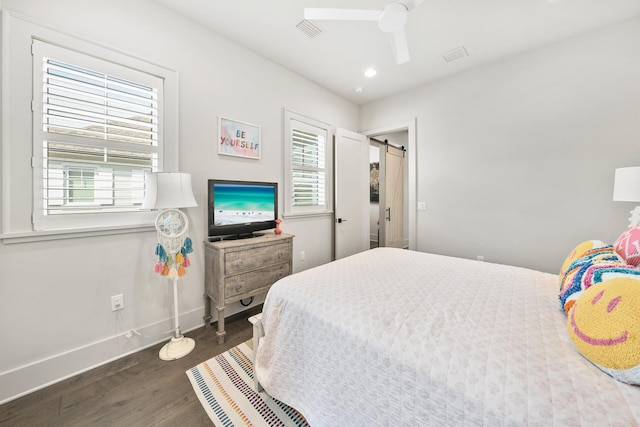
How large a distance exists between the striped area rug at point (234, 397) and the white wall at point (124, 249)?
697 millimetres

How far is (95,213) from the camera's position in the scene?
70.2 inches

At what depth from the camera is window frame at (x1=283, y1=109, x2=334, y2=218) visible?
120 inches

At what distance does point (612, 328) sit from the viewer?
729 millimetres

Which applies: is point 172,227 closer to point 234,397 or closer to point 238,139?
point 238,139

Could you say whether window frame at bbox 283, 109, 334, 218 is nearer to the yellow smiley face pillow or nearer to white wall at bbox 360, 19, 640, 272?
white wall at bbox 360, 19, 640, 272

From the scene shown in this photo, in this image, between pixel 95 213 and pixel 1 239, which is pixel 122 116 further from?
pixel 1 239

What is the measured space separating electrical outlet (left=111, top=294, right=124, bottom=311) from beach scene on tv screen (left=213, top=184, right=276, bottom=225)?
893 millimetres

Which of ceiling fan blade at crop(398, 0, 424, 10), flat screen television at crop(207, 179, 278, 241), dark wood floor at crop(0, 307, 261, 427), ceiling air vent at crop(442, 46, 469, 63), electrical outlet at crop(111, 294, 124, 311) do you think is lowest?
dark wood floor at crop(0, 307, 261, 427)

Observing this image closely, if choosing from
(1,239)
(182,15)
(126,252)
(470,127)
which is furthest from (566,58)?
(1,239)

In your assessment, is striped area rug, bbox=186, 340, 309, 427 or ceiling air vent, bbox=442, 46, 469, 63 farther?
ceiling air vent, bbox=442, 46, 469, 63

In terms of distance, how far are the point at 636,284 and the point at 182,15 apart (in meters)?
3.29

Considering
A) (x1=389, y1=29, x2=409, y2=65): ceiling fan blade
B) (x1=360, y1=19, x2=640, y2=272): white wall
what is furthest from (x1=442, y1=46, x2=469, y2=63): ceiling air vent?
(x1=389, y1=29, x2=409, y2=65): ceiling fan blade

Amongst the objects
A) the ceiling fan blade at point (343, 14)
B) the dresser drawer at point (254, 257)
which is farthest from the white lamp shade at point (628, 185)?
the dresser drawer at point (254, 257)

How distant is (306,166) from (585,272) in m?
2.78
